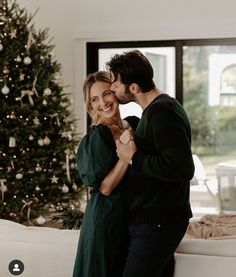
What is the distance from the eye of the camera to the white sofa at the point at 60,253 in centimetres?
248

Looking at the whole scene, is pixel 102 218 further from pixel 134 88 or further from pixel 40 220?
pixel 40 220

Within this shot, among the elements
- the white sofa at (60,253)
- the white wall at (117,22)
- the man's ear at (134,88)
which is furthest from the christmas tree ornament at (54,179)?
the man's ear at (134,88)

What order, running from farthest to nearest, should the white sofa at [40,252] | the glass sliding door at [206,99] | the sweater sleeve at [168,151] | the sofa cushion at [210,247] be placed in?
1. the glass sliding door at [206,99]
2. the white sofa at [40,252]
3. the sofa cushion at [210,247]
4. the sweater sleeve at [168,151]

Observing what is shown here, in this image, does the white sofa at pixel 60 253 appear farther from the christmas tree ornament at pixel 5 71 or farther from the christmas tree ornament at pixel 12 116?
the christmas tree ornament at pixel 5 71

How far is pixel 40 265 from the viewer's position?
2.78 meters

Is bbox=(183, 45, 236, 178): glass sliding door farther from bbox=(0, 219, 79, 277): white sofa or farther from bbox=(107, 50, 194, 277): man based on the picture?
bbox=(107, 50, 194, 277): man

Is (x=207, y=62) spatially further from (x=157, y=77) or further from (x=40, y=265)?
(x=40, y=265)

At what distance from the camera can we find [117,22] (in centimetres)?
668

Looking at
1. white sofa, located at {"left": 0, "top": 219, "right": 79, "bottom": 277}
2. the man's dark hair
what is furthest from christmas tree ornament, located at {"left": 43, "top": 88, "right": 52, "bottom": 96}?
the man's dark hair

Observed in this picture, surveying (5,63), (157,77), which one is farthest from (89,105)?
(157,77)

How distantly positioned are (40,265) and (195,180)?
4.22m

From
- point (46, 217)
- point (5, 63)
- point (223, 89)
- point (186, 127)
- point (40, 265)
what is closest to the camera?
point (186, 127)

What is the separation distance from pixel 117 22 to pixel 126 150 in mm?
4715

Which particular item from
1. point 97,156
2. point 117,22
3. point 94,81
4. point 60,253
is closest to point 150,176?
point 97,156
